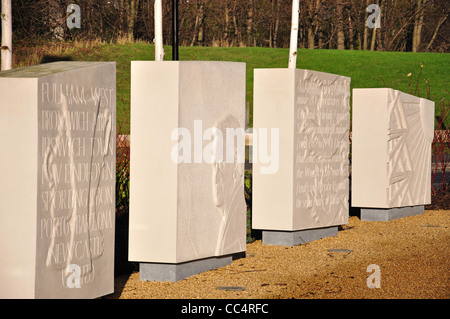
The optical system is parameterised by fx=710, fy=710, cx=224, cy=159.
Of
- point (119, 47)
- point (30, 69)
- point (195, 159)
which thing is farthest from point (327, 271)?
point (119, 47)

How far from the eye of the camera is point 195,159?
6242 millimetres

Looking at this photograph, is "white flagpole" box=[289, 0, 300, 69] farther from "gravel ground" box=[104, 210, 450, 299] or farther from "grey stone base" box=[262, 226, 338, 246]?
"grey stone base" box=[262, 226, 338, 246]

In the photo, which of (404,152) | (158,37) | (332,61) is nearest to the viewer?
(404,152)

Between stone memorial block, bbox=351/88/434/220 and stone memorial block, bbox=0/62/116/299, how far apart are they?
5541mm

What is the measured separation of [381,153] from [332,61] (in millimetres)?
24541

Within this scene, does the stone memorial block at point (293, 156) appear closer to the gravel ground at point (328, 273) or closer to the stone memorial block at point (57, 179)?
the gravel ground at point (328, 273)

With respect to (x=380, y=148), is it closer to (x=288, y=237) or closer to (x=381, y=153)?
(x=381, y=153)

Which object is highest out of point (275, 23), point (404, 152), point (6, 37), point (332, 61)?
point (275, 23)

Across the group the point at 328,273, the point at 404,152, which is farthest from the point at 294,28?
the point at 328,273

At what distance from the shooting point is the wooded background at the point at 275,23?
36156mm

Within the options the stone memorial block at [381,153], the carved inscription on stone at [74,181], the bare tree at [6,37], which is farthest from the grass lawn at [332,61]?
the carved inscription on stone at [74,181]

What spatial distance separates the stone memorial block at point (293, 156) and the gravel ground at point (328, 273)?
0.88 ft

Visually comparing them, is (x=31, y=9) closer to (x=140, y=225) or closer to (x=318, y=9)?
(x=140, y=225)

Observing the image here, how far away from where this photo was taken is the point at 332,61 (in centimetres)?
3381
